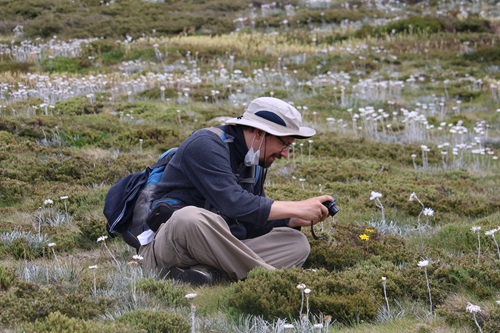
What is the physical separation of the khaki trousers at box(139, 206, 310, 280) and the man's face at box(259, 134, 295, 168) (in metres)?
0.56

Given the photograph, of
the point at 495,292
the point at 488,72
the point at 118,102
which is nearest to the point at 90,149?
the point at 118,102

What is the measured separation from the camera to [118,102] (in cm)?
1402

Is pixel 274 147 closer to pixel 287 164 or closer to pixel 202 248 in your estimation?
pixel 202 248

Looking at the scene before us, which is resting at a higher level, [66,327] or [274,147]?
[274,147]

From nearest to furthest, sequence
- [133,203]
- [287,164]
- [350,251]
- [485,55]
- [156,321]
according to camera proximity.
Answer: [156,321]
[133,203]
[350,251]
[287,164]
[485,55]

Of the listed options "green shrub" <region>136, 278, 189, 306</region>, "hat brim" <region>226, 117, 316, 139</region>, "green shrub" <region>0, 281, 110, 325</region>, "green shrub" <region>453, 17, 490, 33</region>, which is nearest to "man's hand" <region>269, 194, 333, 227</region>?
"hat brim" <region>226, 117, 316, 139</region>

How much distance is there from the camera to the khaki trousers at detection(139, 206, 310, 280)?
4988 mm

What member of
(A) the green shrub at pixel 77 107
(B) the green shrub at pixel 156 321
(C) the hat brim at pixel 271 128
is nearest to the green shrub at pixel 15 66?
(A) the green shrub at pixel 77 107

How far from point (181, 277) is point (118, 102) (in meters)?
9.22

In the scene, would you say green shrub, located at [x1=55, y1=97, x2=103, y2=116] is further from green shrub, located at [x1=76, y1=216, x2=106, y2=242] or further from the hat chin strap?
the hat chin strap

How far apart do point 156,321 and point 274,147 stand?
1635 mm

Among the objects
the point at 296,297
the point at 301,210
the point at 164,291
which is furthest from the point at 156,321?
the point at 301,210

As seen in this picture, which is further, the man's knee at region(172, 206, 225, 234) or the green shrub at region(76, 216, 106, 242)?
the green shrub at region(76, 216, 106, 242)

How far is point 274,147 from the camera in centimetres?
516
